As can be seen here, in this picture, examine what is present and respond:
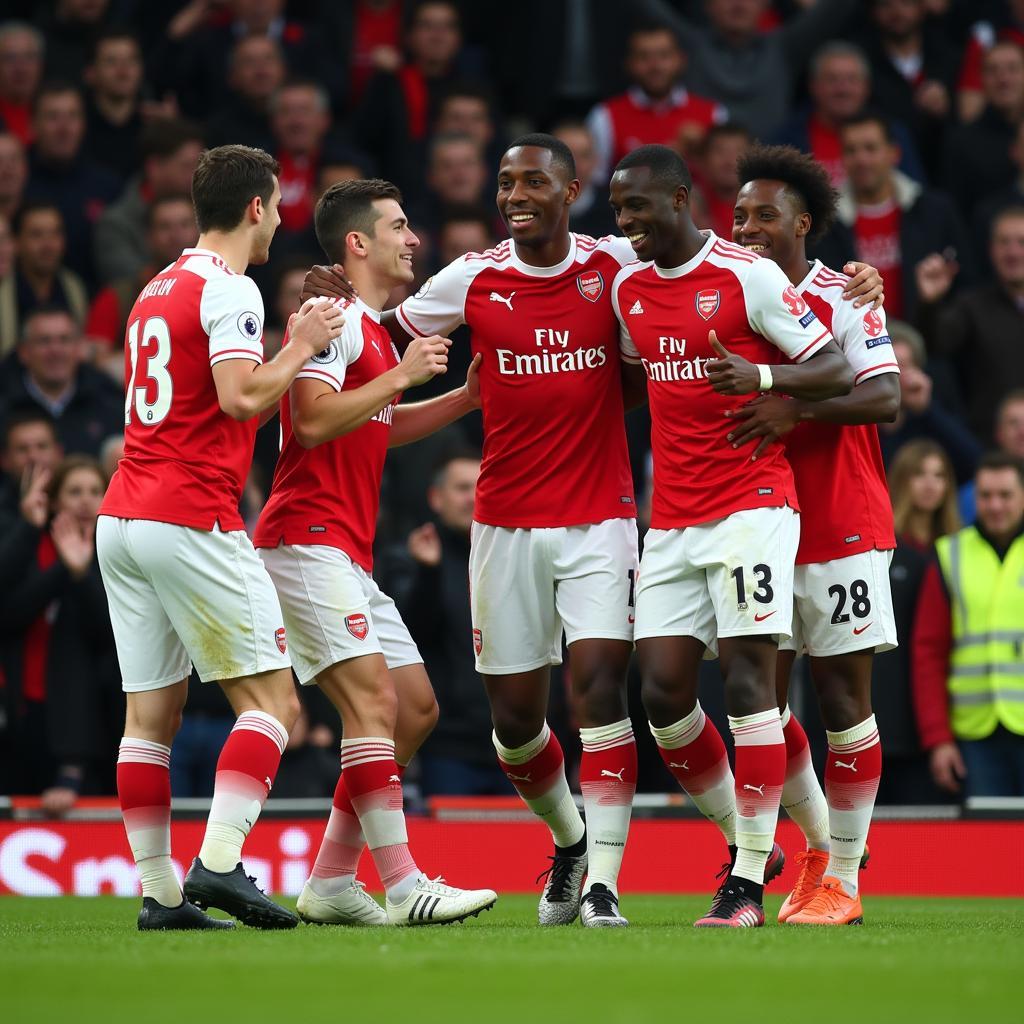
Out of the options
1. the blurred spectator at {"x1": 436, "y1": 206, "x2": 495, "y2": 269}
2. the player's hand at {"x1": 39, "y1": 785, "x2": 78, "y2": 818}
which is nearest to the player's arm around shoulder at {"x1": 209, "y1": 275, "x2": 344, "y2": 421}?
the player's hand at {"x1": 39, "y1": 785, "x2": 78, "y2": 818}

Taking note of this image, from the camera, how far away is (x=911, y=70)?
14.7m

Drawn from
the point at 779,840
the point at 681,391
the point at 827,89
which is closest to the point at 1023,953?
the point at 681,391

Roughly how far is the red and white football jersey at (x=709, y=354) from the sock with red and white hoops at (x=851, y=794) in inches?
39.4

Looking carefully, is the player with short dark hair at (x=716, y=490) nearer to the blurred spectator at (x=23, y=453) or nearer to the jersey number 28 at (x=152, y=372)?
the jersey number 28 at (x=152, y=372)

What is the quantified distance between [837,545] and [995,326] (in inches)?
220

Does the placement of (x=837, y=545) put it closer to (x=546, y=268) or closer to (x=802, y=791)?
(x=802, y=791)

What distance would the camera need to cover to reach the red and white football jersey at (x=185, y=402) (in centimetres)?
629

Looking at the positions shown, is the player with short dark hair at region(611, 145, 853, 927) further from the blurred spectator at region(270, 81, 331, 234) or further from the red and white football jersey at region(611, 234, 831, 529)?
the blurred spectator at region(270, 81, 331, 234)

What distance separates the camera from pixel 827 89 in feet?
43.8

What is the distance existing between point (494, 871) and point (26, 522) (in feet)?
10.2

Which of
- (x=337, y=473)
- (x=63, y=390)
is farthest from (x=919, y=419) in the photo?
(x=337, y=473)

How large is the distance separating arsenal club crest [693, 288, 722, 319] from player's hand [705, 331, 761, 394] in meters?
0.20

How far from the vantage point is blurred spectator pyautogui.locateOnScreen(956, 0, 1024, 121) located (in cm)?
1455

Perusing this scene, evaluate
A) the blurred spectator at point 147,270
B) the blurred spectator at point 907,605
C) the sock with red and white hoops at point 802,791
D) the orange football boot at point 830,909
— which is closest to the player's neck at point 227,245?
→ the sock with red and white hoops at point 802,791
